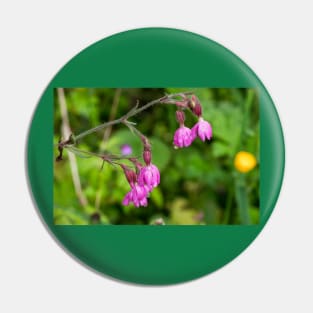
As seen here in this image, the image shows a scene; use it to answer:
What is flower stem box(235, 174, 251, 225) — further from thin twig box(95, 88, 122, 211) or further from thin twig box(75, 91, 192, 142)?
thin twig box(95, 88, 122, 211)

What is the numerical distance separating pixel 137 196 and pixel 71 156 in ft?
1.16

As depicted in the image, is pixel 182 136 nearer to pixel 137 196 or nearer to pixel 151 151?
pixel 151 151

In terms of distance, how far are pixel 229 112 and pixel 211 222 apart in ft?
1.51

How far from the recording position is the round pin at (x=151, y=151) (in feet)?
14.2

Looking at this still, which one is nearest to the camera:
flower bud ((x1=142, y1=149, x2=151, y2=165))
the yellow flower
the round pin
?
flower bud ((x1=142, y1=149, x2=151, y2=165))

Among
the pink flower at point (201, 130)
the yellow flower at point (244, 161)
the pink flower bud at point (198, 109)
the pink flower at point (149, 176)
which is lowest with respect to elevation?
the pink flower at point (149, 176)

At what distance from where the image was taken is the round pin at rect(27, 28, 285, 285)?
4328 millimetres

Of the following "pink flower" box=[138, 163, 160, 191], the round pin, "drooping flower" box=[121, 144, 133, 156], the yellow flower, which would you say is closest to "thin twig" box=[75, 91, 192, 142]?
the round pin

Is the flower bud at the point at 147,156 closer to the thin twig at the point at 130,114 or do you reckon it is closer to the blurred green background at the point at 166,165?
the thin twig at the point at 130,114

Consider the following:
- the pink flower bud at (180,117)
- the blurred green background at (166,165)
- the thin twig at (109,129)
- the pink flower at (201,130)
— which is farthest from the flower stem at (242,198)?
the thin twig at (109,129)

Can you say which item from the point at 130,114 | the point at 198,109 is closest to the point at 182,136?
the point at 198,109

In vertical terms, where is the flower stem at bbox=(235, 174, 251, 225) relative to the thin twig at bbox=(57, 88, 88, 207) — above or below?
below

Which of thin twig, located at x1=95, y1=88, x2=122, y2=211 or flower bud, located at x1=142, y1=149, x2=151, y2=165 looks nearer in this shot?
flower bud, located at x1=142, y1=149, x2=151, y2=165

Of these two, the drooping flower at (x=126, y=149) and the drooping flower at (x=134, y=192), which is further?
the drooping flower at (x=126, y=149)
